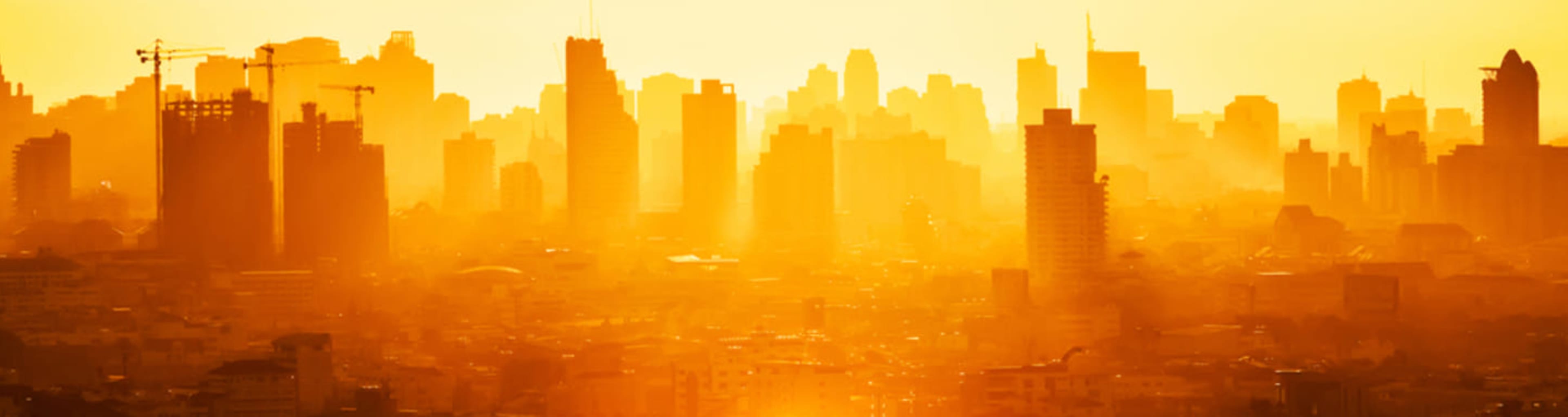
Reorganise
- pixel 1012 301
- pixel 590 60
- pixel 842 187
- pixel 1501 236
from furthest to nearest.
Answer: pixel 842 187 < pixel 590 60 < pixel 1501 236 < pixel 1012 301

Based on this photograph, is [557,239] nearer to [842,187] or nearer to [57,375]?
[842,187]

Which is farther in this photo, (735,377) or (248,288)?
(248,288)

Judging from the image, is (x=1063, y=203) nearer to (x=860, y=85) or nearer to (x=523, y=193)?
(x=523, y=193)

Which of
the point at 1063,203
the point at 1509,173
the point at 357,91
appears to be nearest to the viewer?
the point at 1063,203

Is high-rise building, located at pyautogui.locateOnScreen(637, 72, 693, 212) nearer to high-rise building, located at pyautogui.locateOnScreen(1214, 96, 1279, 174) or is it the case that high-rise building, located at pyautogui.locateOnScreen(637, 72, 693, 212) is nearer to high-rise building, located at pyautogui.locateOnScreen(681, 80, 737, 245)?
high-rise building, located at pyautogui.locateOnScreen(681, 80, 737, 245)

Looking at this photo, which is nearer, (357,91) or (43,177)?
(43,177)

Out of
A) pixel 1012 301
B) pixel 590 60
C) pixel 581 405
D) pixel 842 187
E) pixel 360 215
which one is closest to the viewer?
pixel 581 405

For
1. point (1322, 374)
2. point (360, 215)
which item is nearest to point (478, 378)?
point (1322, 374)

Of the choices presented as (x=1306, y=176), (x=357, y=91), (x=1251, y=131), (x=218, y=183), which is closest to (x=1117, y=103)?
(x=1251, y=131)
